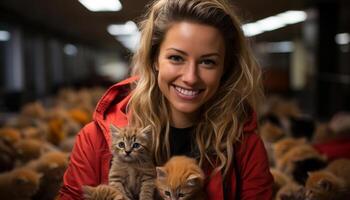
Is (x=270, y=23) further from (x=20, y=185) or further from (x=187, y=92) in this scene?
(x=20, y=185)

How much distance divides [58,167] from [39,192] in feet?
0.40

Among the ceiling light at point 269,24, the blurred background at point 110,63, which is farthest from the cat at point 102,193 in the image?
the ceiling light at point 269,24

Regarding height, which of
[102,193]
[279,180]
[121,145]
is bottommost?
[279,180]

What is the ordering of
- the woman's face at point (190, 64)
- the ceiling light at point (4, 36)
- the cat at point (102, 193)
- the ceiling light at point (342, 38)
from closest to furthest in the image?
the cat at point (102, 193), the woman's face at point (190, 64), the ceiling light at point (4, 36), the ceiling light at point (342, 38)

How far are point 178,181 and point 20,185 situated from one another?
0.90 meters

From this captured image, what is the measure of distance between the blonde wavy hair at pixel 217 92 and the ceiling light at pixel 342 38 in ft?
14.3

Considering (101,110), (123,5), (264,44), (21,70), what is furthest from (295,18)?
(21,70)

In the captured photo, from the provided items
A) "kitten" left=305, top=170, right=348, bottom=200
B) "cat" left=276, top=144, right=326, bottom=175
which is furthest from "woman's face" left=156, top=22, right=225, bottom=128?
"cat" left=276, top=144, right=326, bottom=175

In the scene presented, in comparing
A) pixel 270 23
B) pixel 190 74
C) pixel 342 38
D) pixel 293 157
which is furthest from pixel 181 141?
pixel 342 38

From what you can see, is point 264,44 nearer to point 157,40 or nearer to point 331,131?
point 157,40

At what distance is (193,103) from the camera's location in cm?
139

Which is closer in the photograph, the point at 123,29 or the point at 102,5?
the point at 102,5

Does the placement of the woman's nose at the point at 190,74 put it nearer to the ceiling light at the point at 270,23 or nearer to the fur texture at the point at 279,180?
the ceiling light at the point at 270,23

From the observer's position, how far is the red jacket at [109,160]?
1.41 meters
